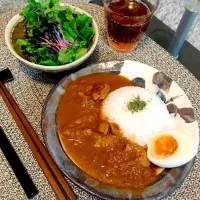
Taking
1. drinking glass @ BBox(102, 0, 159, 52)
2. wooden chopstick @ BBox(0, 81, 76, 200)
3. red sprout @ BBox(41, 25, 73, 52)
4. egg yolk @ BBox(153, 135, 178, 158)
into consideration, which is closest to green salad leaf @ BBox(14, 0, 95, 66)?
red sprout @ BBox(41, 25, 73, 52)

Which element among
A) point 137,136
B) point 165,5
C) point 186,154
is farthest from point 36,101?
point 165,5

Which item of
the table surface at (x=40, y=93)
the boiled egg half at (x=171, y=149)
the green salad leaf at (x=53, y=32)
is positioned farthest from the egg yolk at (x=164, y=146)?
the green salad leaf at (x=53, y=32)

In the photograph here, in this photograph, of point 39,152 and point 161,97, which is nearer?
point 39,152

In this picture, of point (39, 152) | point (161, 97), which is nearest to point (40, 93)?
point (39, 152)

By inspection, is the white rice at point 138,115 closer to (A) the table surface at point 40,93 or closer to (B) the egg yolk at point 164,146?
(B) the egg yolk at point 164,146

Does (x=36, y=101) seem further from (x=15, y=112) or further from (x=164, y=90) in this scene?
(x=164, y=90)

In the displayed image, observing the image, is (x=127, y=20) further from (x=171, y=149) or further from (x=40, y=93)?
(x=171, y=149)
